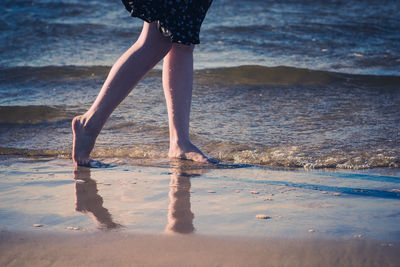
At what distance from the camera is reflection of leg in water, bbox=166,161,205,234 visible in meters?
1.47

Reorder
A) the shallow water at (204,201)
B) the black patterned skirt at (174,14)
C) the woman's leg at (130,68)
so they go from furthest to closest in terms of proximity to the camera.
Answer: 1. the woman's leg at (130,68)
2. the black patterned skirt at (174,14)
3. the shallow water at (204,201)

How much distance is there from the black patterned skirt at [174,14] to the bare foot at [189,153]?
1.81 feet

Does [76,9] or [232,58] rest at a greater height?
[76,9]

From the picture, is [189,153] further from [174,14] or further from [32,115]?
[32,115]

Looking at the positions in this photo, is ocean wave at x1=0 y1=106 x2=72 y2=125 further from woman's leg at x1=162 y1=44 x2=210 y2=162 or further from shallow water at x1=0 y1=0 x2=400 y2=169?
woman's leg at x1=162 y1=44 x2=210 y2=162

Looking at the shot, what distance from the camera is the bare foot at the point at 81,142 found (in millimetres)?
2271

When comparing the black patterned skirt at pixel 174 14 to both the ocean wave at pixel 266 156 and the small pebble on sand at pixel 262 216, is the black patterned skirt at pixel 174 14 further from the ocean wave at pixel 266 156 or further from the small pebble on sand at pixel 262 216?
the small pebble on sand at pixel 262 216

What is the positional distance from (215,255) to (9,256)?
52 centimetres

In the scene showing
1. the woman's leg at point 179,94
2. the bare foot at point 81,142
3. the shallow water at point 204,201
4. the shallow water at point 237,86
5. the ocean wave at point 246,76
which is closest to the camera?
the shallow water at point 204,201

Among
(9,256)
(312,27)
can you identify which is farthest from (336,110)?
(312,27)

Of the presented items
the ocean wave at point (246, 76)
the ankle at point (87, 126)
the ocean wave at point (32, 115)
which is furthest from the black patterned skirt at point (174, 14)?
the ocean wave at point (246, 76)

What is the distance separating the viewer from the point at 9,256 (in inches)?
50.7

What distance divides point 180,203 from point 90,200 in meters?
0.31

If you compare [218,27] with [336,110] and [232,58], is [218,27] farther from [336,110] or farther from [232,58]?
[336,110]
